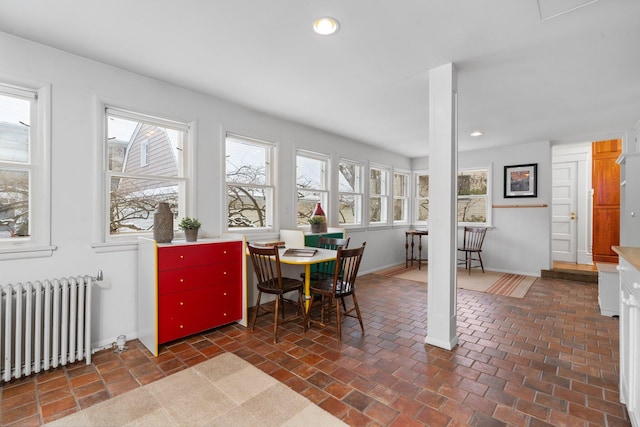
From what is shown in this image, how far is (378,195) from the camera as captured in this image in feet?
20.4

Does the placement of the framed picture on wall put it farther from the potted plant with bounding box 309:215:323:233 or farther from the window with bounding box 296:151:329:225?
the potted plant with bounding box 309:215:323:233

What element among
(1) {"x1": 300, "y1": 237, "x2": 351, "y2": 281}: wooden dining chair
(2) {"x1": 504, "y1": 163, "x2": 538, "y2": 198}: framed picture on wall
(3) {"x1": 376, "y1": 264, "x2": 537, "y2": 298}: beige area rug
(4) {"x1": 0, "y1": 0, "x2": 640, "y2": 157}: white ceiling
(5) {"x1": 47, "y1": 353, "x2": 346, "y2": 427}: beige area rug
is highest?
(4) {"x1": 0, "y1": 0, "x2": 640, "y2": 157}: white ceiling

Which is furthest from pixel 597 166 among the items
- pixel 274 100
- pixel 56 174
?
pixel 56 174

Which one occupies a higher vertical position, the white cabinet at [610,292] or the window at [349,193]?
the window at [349,193]

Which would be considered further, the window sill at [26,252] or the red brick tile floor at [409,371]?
the window sill at [26,252]

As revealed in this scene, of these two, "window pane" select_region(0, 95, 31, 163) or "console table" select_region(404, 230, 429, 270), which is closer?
"window pane" select_region(0, 95, 31, 163)

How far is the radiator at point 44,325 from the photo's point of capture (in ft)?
6.84

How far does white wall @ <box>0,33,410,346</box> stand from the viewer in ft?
7.68

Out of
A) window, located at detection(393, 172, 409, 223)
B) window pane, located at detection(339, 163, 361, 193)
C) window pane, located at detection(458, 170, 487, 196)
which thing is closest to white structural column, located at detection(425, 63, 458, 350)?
window pane, located at detection(339, 163, 361, 193)

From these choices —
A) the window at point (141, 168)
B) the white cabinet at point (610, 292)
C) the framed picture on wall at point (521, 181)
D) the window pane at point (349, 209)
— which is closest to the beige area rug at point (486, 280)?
the white cabinet at point (610, 292)

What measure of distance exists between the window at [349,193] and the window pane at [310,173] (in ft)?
1.44

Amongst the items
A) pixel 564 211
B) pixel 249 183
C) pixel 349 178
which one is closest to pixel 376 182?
pixel 349 178

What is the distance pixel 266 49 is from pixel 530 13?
1860 millimetres

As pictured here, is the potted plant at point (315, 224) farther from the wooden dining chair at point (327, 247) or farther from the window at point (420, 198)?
the window at point (420, 198)
